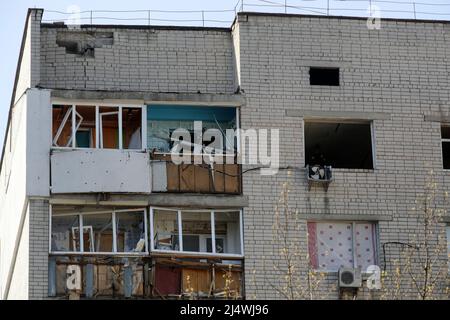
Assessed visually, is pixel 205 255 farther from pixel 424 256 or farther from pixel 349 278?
pixel 424 256

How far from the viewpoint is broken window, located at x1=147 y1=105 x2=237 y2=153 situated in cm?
3456

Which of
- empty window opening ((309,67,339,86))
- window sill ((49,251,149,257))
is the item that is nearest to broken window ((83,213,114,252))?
window sill ((49,251,149,257))

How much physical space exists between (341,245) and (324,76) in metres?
3.72

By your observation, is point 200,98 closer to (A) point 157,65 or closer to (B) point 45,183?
(A) point 157,65

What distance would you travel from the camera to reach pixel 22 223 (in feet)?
111

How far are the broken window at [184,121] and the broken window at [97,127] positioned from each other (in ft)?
1.15

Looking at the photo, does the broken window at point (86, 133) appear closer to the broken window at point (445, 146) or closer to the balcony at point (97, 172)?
the balcony at point (97, 172)

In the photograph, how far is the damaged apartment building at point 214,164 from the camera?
3316cm

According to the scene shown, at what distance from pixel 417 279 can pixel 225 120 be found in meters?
5.25

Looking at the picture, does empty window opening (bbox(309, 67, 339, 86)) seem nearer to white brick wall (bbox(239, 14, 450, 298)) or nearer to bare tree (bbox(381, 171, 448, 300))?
white brick wall (bbox(239, 14, 450, 298))

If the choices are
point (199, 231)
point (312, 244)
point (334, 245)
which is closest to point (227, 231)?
point (199, 231)
